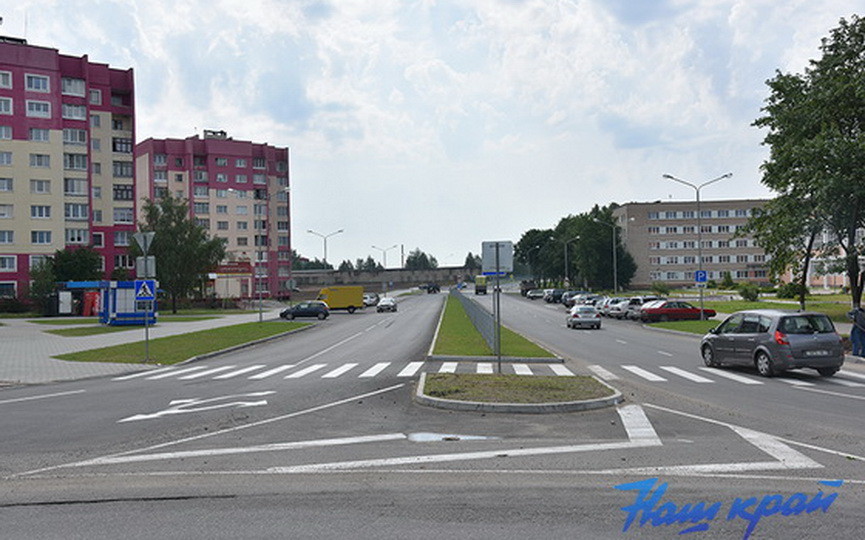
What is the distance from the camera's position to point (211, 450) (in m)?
9.20

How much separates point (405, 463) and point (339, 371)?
432 inches

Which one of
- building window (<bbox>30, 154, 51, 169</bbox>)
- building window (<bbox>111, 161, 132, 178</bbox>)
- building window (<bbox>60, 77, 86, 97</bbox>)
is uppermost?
building window (<bbox>60, 77, 86, 97</bbox>)

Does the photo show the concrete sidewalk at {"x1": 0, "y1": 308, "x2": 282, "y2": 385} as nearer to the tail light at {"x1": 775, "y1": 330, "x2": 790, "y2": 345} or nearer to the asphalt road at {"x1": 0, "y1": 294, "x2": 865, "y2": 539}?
the asphalt road at {"x1": 0, "y1": 294, "x2": 865, "y2": 539}

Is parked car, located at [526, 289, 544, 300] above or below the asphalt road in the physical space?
below

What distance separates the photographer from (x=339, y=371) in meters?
19.1

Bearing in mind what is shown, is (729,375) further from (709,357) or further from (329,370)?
(329,370)

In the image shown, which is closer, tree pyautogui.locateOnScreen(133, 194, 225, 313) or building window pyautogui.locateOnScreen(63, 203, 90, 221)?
tree pyautogui.locateOnScreen(133, 194, 225, 313)

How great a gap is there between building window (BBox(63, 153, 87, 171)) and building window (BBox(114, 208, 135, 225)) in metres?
8.12

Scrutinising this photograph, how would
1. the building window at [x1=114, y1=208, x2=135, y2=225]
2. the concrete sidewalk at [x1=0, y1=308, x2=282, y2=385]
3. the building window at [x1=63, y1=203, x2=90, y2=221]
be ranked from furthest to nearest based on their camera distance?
the building window at [x1=114, y1=208, x2=135, y2=225]
the building window at [x1=63, y1=203, x2=90, y2=221]
the concrete sidewalk at [x1=0, y1=308, x2=282, y2=385]

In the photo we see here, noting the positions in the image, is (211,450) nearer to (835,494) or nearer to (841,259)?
(835,494)

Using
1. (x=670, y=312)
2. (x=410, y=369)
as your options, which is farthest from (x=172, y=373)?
(x=670, y=312)

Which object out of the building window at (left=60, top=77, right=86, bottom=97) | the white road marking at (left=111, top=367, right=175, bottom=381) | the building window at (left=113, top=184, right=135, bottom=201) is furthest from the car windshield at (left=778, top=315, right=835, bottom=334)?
the building window at (left=113, top=184, right=135, bottom=201)

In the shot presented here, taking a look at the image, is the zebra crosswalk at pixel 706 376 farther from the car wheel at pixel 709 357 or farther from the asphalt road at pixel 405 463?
the asphalt road at pixel 405 463

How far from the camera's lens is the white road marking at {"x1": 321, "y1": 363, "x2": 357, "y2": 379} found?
17.9m
